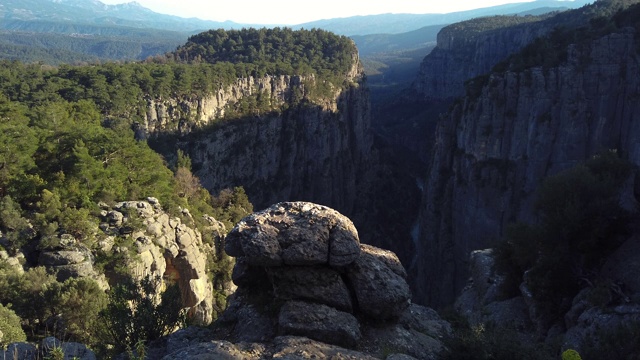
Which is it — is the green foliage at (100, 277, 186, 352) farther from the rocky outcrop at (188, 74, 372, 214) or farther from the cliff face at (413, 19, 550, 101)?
the cliff face at (413, 19, 550, 101)

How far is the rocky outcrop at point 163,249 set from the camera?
60.6 ft

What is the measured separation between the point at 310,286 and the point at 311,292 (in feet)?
0.42

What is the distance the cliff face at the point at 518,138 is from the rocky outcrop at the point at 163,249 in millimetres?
18989

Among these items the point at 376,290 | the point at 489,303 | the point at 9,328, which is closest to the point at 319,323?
the point at 376,290

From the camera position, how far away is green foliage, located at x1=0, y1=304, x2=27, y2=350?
10906 mm

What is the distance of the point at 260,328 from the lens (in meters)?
9.74

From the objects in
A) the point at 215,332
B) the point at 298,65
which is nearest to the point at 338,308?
the point at 215,332

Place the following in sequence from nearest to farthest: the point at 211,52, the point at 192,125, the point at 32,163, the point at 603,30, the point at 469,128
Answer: the point at 32,163, the point at 603,30, the point at 469,128, the point at 192,125, the point at 211,52

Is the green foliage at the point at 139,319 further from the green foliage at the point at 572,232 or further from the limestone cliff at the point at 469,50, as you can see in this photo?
the limestone cliff at the point at 469,50

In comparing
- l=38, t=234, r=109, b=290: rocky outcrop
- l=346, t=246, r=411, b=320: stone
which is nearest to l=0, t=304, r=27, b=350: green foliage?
l=38, t=234, r=109, b=290: rocky outcrop

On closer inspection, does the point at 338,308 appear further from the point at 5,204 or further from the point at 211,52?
the point at 211,52

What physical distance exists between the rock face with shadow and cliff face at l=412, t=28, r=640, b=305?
72.6 ft

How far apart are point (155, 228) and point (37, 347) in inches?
451

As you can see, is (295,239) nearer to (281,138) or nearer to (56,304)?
(56,304)
